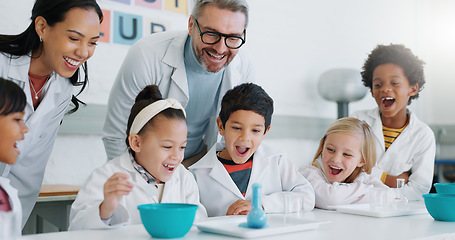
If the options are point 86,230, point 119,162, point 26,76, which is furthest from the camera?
point 26,76

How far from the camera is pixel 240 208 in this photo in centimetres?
161

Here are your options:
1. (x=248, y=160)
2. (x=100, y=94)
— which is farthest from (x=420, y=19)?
(x=248, y=160)

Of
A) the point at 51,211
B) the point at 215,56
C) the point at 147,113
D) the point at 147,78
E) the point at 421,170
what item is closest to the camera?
the point at 147,113

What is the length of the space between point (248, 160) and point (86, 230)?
2.55ft

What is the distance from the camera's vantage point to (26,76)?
174 centimetres

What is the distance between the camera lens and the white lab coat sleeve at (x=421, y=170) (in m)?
2.20

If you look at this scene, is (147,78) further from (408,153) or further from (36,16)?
(408,153)

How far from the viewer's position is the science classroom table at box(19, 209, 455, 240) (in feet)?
3.87

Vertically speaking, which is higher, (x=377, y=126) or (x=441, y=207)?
(x=377, y=126)

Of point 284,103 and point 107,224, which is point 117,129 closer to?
point 107,224

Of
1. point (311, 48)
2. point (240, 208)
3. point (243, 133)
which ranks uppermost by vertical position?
point (311, 48)

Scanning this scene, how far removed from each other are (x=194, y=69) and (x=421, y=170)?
3.74 feet

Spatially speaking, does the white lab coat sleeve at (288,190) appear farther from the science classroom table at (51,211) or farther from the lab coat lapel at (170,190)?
the science classroom table at (51,211)

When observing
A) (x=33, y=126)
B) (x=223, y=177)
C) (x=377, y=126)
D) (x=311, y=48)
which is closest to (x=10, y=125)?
(x=33, y=126)
